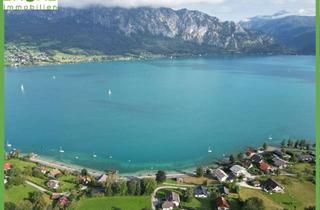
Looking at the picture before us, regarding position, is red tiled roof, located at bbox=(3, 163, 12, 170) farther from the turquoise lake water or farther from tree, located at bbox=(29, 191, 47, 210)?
the turquoise lake water

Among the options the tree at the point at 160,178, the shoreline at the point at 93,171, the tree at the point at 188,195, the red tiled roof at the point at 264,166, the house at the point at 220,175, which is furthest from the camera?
the shoreline at the point at 93,171

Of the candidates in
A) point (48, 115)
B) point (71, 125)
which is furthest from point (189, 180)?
point (48, 115)

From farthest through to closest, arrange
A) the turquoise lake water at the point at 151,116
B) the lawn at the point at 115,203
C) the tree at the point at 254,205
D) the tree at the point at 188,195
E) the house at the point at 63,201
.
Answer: the turquoise lake water at the point at 151,116
the tree at the point at 188,195
the lawn at the point at 115,203
the house at the point at 63,201
the tree at the point at 254,205

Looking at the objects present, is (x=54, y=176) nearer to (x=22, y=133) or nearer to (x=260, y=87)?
(x=22, y=133)

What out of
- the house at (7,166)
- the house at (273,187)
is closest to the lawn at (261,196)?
the house at (273,187)

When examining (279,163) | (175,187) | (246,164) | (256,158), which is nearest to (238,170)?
(246,164)

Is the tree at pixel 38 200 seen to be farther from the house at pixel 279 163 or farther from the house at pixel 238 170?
the house at pixel 279 163

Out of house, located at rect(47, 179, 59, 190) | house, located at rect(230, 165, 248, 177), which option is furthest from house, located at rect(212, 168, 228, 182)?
house, located at rect(47, 179, 59, 190)
